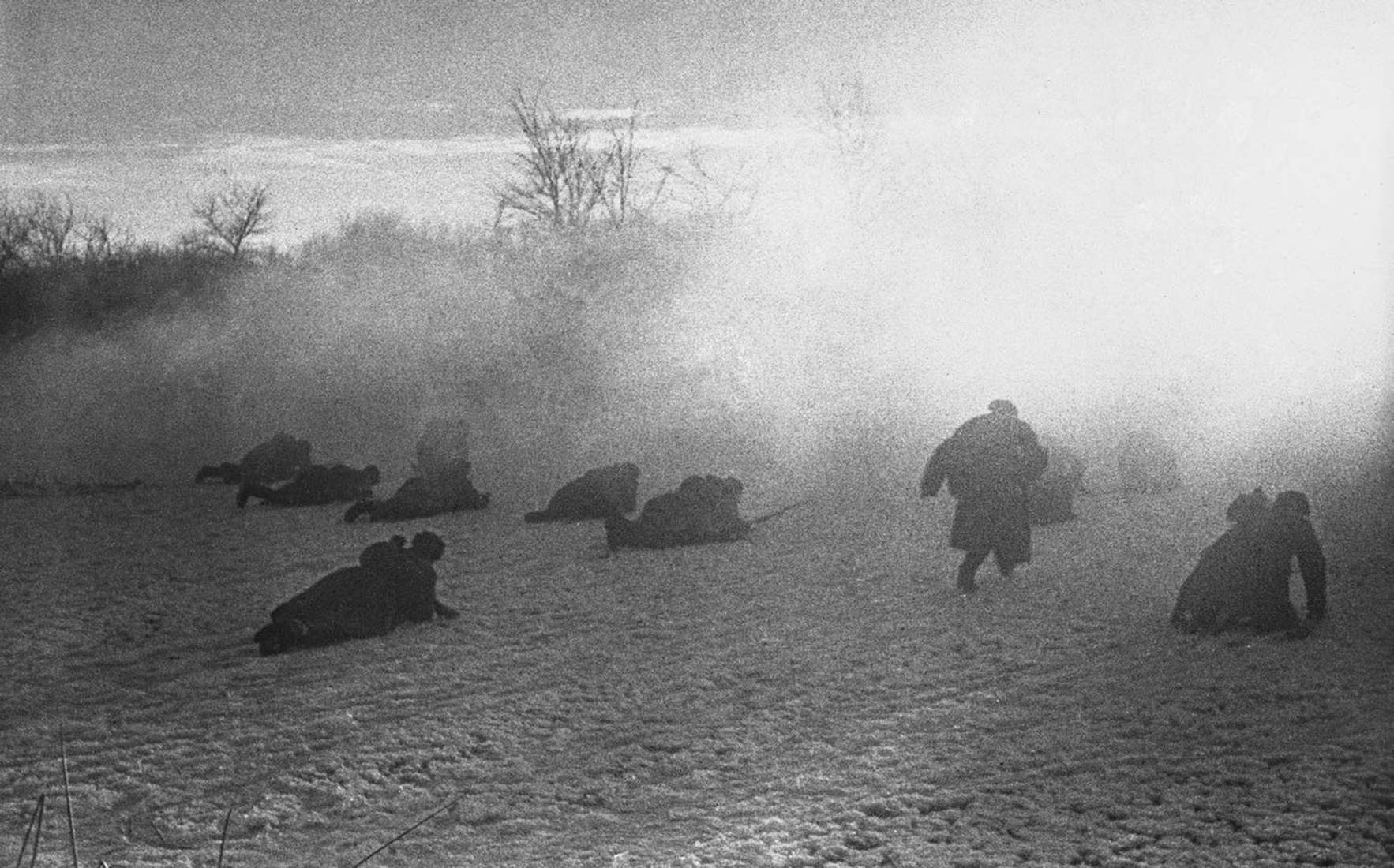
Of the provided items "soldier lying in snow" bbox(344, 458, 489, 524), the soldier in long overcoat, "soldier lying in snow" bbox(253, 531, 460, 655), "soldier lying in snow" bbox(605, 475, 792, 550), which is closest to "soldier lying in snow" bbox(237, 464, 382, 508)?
"soldier lying in snow" bbox(344, 458, 489, 524)

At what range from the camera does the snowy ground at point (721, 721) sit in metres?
6.84

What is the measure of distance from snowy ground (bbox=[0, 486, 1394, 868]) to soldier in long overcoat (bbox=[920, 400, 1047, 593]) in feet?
1.26

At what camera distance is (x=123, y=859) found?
6.71 meters

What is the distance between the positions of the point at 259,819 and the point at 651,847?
205 centimetres

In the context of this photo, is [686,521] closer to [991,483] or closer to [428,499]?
[991,483]

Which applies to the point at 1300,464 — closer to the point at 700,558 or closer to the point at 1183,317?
the point at 700,558

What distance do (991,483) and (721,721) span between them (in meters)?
4.23

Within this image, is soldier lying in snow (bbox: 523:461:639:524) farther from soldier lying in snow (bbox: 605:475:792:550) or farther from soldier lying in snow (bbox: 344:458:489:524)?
soldier lying in snow (bbox: 605:475:792:550)

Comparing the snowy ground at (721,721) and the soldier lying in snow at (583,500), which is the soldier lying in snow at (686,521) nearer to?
the snowy ground at (721,721)

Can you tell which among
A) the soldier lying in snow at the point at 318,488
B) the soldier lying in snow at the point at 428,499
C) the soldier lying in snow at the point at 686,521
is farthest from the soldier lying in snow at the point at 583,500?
the soldier lying in snow at the point at 318,488

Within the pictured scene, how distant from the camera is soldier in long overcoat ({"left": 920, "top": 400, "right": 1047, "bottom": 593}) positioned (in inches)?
474

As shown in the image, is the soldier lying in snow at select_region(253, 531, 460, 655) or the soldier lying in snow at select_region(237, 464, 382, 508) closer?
the soldier lying in snow at select_region(253, 531, 460, 655)

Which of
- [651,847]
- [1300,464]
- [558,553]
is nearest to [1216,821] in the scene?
[651,847]

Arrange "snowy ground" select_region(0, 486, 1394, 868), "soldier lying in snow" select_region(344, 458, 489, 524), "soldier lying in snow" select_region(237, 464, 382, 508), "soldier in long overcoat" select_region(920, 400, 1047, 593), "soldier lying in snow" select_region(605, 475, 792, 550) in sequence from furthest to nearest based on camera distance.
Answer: "soldier lying in snow" select_region(237, 464, 382, 508) < "soldier lying in snow" select_region(344, 458, 489, 524) < "soldier lying in snow" select_region(605, 475, 792, 550) < "soldier in long overcoat" select_region(920, 400, 1047, 593) < "snowy ground" select_region(0, 486, 1394, 868)
